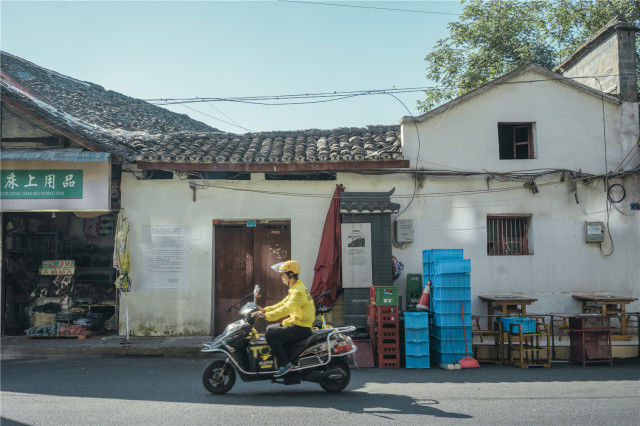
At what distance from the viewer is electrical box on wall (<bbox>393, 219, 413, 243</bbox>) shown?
11.2m

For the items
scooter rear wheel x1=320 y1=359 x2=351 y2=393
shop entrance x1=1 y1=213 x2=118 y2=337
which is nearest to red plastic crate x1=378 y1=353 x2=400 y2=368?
scooter rear wheel x1=320 y1=359 x2=351 y2=393

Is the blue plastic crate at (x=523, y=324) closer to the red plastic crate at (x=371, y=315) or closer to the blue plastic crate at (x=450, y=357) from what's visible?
the blue plastic crate at (x=450, y=357)

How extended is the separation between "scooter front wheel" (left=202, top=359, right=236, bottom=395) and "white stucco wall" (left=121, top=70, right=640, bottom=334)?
4230 mm

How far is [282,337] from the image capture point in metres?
7.06

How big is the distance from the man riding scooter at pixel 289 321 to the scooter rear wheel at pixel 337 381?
1.75 ft

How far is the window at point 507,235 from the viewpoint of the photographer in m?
11.6

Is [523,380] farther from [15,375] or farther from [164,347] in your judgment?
[15,375]

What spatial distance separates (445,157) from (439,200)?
37.8 inches

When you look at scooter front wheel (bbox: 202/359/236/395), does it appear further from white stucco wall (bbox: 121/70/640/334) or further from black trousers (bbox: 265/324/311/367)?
white stucco wall (bbox: 121/70/640/334)

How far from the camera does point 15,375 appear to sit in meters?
8.65

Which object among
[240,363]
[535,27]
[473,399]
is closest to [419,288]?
[473,399]

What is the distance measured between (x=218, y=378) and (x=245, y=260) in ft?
15.8

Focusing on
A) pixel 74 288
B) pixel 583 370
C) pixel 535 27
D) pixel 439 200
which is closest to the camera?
pixel 583 370

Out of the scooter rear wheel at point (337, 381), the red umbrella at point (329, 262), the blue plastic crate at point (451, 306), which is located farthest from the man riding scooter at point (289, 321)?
the red umbrella at point (329, 262)
